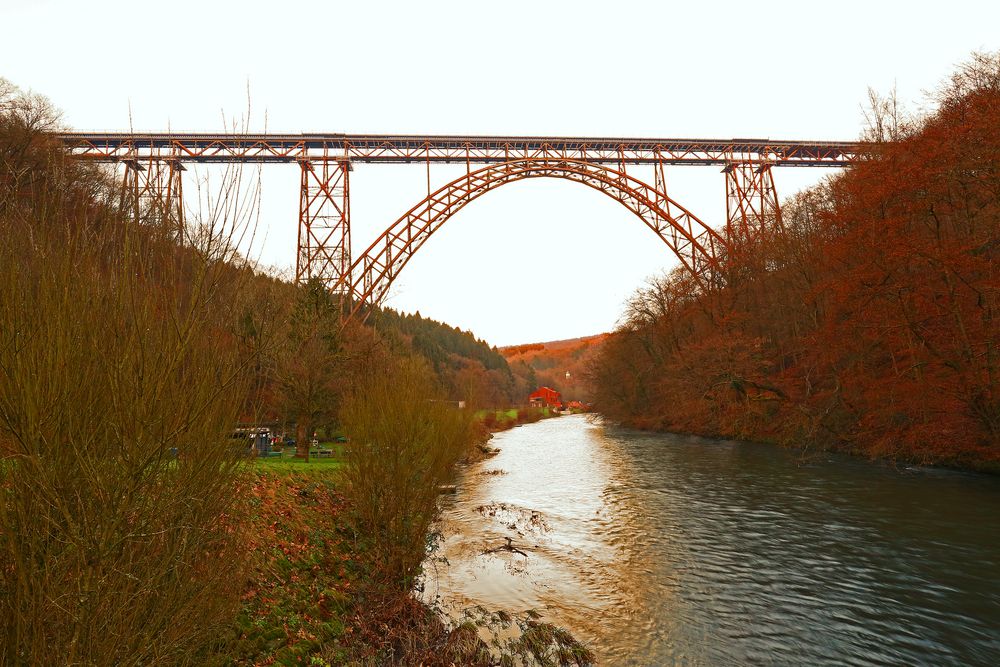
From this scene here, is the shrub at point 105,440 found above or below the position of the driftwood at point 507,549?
above

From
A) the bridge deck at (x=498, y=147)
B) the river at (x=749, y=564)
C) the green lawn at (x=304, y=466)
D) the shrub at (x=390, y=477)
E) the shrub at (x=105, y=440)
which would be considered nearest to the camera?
the shrub at (x=105, y=440)

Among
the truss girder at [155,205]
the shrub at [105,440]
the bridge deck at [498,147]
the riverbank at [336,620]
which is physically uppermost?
the bridge deck at [498,147]

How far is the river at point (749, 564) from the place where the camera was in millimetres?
6137

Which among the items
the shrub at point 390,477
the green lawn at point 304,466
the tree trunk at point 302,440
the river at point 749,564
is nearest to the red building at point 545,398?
the tree trunk at point 302,440

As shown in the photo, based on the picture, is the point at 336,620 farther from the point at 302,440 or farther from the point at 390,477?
the point at 302,440

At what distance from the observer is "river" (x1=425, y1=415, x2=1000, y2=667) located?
614 centimetres

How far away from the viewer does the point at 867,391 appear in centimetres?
1691

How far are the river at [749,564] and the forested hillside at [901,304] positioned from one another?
6.29 ft

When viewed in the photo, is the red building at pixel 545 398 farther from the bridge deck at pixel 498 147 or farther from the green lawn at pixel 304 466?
the green lawn at pixel 304 466

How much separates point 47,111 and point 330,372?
1634cm

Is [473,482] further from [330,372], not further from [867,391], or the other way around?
[867,391]

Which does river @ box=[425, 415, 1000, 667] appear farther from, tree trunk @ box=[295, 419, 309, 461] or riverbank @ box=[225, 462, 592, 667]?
tree trunk @ box=[295, 419, 309, 461]

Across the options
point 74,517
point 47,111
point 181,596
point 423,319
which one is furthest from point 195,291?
point 423,319

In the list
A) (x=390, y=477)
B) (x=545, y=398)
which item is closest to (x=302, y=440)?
(x=390, y=477)
